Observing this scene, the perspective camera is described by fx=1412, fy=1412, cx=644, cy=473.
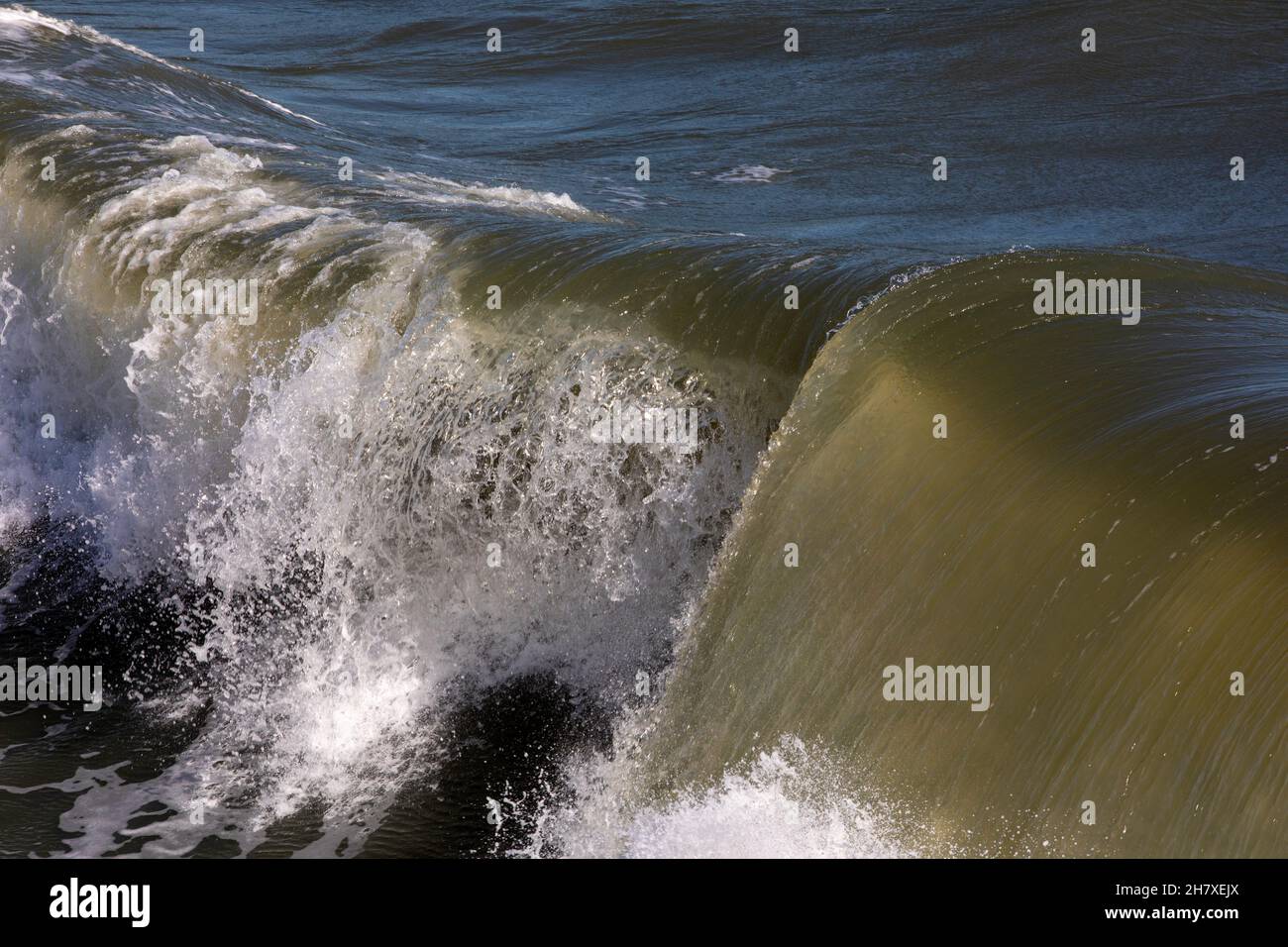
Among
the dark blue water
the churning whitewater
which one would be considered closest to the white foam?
the churning whitewater

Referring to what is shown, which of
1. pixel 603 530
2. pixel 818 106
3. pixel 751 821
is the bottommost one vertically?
pixel 751 821

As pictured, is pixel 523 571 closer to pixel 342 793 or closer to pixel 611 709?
pixel 611 709

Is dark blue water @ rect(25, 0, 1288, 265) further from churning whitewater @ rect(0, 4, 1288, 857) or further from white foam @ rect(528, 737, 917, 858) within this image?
white foam @ rect(528, 737, 917, 858)

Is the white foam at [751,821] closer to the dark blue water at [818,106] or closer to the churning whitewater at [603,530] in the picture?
the churning whitewater at [603,530]

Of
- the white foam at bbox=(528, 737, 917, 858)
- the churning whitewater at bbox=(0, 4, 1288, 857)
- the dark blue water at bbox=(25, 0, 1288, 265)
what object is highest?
the dark blue water at bbox=(25, 0, 1288, 265)

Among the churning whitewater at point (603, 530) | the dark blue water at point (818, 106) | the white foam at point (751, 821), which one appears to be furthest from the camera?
the dark blue water at point (818, 106)

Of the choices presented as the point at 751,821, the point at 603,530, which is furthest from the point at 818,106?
the point at 751,821

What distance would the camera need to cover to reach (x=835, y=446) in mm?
3861

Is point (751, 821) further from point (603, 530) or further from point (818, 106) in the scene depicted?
point (818, 106)

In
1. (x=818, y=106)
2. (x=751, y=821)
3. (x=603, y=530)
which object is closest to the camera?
(x=751, y=821)

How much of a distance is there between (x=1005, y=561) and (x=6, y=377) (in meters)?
5.33

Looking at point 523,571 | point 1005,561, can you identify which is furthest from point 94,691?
point 1005,561

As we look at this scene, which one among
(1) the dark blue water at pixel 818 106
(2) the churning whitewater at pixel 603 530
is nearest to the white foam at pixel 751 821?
(2) the churning whitewater at pixel 603 530

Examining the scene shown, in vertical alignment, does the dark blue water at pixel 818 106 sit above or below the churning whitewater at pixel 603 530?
above
